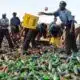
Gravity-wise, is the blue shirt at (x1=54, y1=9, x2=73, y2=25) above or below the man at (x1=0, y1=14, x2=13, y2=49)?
above

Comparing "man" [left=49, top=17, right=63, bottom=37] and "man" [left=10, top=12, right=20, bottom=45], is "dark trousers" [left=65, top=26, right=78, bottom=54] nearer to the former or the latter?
"man" [left=49, top=17, right=63, bottom=37]

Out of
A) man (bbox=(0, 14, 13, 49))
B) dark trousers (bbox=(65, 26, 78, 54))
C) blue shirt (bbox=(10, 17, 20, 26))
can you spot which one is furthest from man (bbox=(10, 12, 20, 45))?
dark trousers (bbox=(65, 26, 78, 54))

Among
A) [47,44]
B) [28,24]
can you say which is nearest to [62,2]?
[28,24]

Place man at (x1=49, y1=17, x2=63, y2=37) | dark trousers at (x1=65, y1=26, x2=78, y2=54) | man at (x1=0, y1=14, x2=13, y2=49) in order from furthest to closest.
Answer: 1. man at (x1=0, y1=14, x2=13, y2=49)
2. man at (x1=49, y1=17, x2=63, y2=37)
3. dark trousers at (x1=65, y1=26, x2=78, y2=54)

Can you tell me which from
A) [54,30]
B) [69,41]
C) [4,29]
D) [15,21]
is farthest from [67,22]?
[15,21]

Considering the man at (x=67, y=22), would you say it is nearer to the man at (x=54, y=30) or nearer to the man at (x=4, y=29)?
the man at (x=54, y=30)

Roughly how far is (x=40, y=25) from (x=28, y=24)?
2.88 m

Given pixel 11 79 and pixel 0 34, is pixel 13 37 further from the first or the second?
pixel 11 79

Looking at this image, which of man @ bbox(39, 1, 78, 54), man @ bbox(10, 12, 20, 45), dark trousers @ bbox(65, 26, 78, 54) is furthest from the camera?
man @ bbox(10, 12, 20, 45)

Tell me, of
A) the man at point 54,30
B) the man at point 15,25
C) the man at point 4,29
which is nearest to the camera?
the man at point 54,30

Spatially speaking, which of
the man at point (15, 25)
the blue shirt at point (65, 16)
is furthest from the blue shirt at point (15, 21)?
the blue shirt at point (65, 16)

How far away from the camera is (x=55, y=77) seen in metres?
10.4

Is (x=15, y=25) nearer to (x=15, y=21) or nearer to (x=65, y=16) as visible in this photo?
(x=15, y=21)

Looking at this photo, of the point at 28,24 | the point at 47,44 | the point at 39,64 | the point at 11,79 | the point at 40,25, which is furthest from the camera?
the point at 47,44
